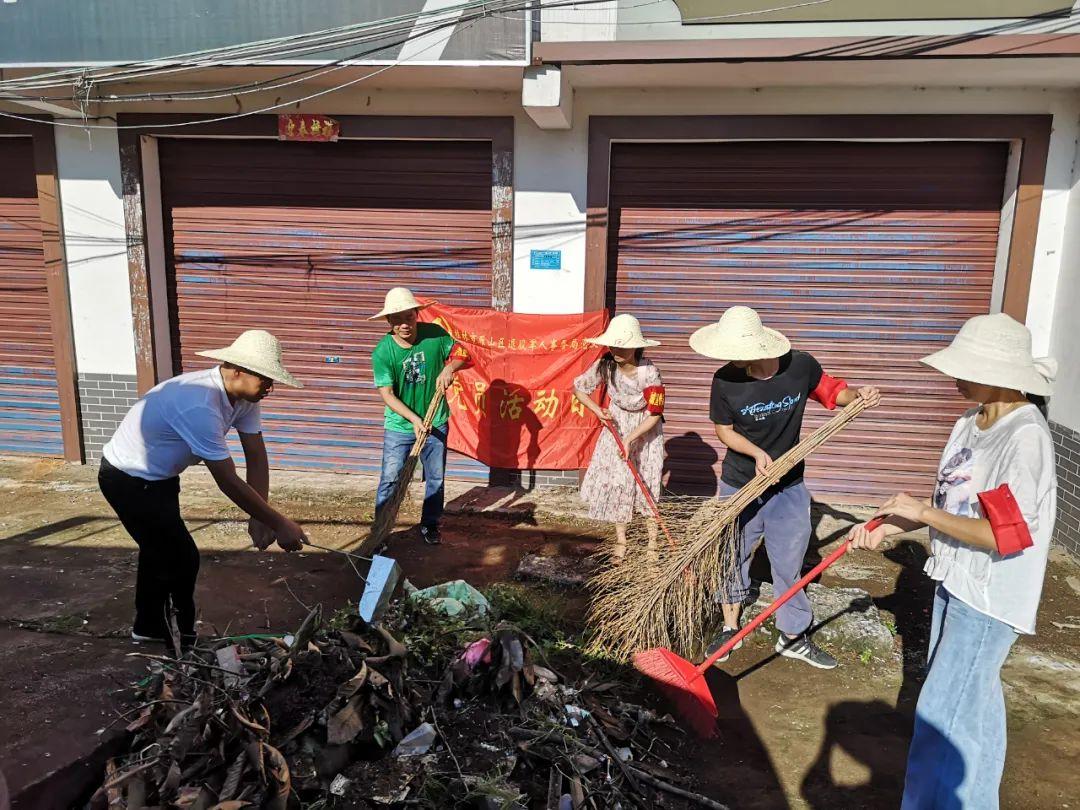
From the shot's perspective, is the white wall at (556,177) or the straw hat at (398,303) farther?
the white wall at (556,177)

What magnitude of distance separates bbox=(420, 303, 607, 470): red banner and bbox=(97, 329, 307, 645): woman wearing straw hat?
2.91m

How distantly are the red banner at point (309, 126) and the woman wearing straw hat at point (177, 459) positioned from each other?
3742 millimetres

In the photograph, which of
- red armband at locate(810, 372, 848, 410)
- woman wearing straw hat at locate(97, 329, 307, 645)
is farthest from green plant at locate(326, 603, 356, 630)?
red armband at locate(810, 372, 848, 410)

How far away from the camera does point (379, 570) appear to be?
326 centimetres

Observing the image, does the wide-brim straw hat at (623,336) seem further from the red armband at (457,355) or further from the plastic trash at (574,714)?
the plastic trash at (574,714)

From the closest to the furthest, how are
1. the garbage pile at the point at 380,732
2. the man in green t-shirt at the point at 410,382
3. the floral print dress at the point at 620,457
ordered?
1. the garbage pile at the point at 380,732
2. the floral print dress at the point at 620,457
3. the man in green t-shirt at the point at 410,382

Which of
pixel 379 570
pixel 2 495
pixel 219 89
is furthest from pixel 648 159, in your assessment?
pixel 2 495

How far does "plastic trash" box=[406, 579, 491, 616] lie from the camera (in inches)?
155

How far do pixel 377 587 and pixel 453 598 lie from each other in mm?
947

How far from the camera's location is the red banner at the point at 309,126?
6.50 meters

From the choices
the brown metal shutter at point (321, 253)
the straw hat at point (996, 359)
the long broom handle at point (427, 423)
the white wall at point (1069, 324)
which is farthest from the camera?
the brown metal shutter at point (321, 253)

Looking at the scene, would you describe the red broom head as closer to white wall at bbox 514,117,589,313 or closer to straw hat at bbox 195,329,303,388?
straw hat at bbox 195,329,303,388

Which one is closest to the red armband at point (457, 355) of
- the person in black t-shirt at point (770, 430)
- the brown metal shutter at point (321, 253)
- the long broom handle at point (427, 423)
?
the long broom handle at point (427, 423)

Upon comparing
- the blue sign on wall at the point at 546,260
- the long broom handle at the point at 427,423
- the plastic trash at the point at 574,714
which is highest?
the blue sign on wall at the point at 546,260
